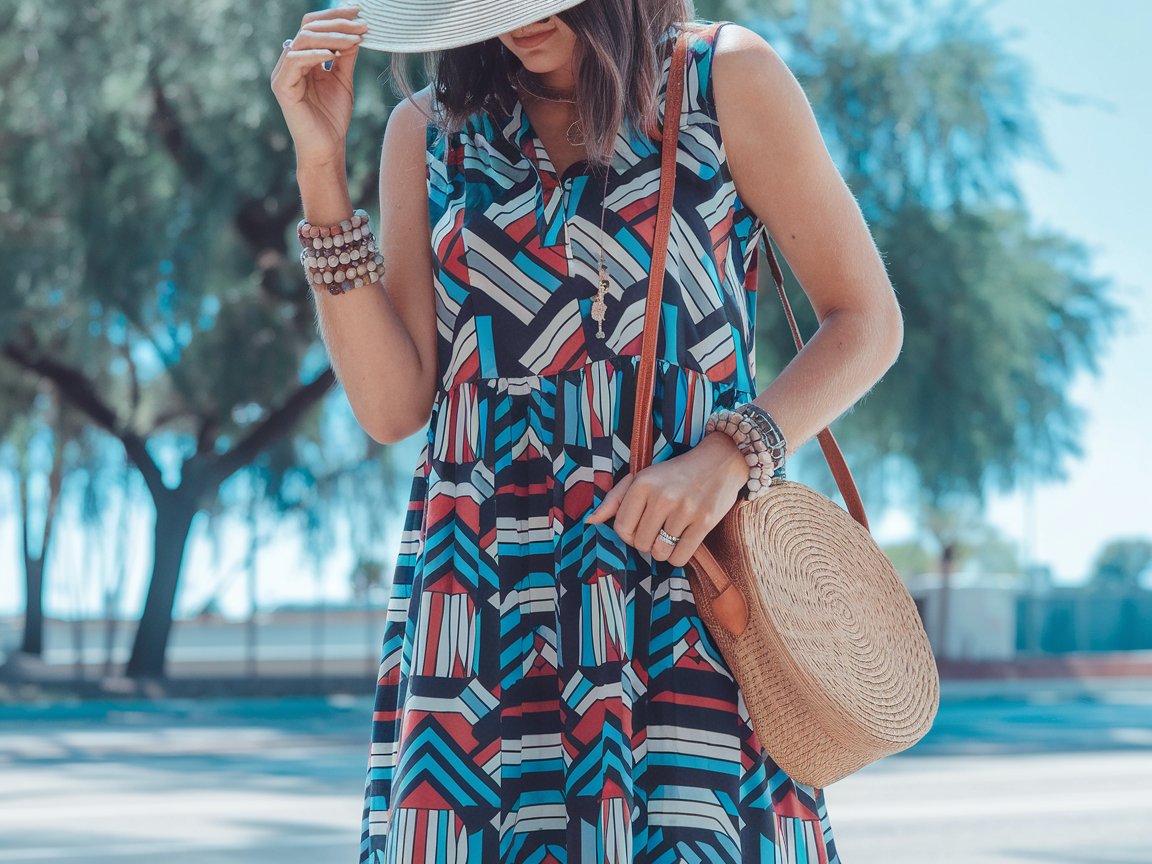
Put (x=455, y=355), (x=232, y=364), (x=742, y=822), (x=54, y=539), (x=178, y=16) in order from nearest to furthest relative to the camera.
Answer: (x=742, y=822), (x=455, y=355), (x=178, y=16), (x=232, y=364), (x=54, y=539)

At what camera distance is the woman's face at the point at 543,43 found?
1494 mm

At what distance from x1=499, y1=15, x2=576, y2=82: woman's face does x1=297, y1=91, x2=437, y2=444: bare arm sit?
0.18 meters

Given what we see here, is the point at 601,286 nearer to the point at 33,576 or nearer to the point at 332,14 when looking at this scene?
the point at 332,14

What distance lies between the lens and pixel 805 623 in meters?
1.34

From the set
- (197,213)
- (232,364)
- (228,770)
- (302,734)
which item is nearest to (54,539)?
(232,364)

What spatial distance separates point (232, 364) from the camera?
1578cm

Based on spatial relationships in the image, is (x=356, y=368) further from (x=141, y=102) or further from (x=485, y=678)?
(x=141, y=102)

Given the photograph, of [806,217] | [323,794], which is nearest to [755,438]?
[806,217]

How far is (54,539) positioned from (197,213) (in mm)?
9400

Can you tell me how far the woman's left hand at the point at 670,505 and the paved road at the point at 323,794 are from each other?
450 centimetres

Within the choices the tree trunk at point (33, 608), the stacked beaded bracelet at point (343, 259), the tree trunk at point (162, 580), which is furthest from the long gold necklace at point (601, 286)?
the tree trunk at point (33, 608)

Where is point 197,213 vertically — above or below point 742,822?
above

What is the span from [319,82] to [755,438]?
604mm

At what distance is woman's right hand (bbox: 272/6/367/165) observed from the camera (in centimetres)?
149
